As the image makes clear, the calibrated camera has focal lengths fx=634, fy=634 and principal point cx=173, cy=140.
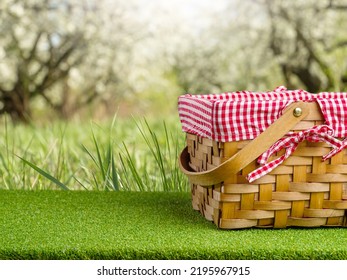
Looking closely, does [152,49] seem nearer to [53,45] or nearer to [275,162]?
[53,45]

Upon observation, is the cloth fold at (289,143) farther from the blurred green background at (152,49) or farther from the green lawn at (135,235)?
the blurred green background at (152,49)

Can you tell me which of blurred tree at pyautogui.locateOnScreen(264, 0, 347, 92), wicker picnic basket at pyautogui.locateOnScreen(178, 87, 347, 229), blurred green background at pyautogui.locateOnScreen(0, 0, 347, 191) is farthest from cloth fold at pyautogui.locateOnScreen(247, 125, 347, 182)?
blurred tree at pyautogui.locateOnScreen(264, 0, 347, 92)

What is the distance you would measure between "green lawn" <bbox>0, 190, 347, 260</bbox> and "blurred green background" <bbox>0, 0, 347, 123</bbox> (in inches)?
192

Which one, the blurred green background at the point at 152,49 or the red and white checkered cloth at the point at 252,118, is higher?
the red and white checkered cloth at the point at 252,118

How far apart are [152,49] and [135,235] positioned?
6757 mm

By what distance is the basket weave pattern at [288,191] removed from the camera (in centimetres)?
152

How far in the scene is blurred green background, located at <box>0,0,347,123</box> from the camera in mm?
7230

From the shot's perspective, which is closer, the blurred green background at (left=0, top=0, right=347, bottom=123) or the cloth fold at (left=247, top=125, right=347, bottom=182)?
the cloth fold at (left=247, top=125, right=347, bottom=182)

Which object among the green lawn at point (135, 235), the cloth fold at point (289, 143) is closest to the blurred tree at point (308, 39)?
the green lawn at point (135, 235)

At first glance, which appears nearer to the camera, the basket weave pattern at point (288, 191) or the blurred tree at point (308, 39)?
the basket weave pattern at point (288, 191)

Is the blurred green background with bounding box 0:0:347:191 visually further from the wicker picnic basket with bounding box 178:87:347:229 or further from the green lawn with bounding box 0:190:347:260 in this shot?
the wicker picnic basket with bounding box 178:87:347:229

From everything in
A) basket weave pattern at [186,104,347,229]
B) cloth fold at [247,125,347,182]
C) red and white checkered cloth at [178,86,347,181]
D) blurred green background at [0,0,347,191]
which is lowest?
blurred green background at [0,0,347,191]

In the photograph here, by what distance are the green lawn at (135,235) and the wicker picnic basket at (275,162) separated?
1.9 inches

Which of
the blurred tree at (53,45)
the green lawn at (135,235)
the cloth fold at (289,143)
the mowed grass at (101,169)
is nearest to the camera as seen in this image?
the green lawn at (135,235)
